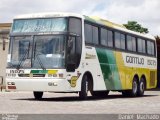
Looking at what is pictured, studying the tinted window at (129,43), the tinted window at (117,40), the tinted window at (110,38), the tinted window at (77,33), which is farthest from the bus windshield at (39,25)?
the tinted window at (129,43)

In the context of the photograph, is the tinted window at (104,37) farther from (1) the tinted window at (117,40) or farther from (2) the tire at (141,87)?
(2) the tire at (141,87)

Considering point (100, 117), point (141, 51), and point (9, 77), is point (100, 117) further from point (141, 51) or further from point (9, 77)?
point (141, 51)

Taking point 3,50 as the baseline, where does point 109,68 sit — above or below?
below

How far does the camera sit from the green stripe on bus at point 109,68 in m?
22.3

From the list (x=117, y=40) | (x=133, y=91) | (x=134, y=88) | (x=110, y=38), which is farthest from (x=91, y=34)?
(x=134, y=88)

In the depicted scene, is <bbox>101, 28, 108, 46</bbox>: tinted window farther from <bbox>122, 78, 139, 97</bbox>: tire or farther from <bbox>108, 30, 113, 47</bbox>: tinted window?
<bbox>122, 78, 139, 97</bbox>: tire

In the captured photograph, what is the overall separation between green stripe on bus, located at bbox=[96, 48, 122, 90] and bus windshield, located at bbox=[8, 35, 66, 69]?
2819 mm

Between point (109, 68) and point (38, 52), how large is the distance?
184 inches

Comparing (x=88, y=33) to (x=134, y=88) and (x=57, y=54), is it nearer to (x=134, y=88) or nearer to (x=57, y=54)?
(x=57, y=54)

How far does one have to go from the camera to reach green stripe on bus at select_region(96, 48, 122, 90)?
73.2ft

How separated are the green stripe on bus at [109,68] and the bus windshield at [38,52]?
2.82 metres

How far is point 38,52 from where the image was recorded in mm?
19625

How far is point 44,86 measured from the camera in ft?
63.3

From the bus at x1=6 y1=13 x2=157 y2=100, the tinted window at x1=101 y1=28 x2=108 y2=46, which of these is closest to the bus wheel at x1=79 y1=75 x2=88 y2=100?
the bus at x1=6 y1=13 x2=157 y2=100
